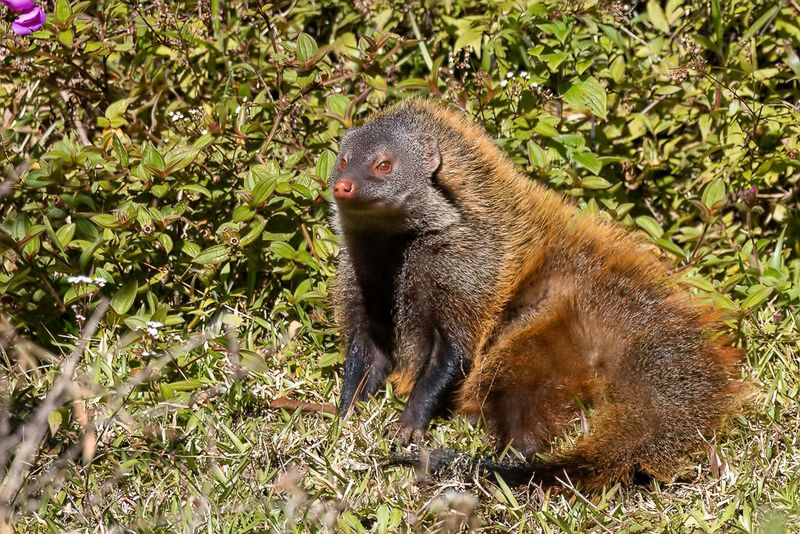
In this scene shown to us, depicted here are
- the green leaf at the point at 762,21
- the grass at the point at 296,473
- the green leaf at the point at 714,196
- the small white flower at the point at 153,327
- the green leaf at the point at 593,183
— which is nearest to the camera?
the grass at the point at 296,473

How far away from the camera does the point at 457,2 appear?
195 inches

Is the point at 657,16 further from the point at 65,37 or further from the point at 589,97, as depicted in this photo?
the point at 65,37

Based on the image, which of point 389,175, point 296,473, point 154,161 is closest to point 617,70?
point 389,175

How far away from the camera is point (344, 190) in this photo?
140 inches

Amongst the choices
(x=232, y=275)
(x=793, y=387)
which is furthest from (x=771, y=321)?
(x=232, y=275)

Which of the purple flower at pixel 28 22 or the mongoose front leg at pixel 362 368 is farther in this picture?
the purple flower at pixel 28 22

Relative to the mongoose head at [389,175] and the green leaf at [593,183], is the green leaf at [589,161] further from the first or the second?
the mongoose head at [389,175]

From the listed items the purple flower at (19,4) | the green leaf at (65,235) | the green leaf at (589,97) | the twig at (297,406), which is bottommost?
the twig at (297,406)

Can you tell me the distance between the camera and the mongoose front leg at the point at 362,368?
12.6 feet

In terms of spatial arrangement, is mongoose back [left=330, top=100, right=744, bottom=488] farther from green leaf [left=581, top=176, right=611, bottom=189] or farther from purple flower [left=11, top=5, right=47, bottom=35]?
purple flower [left=11, top=5, right=47, bottom=35]

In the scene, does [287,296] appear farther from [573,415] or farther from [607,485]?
[607,485]

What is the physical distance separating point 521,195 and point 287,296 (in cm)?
102

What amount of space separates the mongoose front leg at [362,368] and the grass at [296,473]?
9 centimetres

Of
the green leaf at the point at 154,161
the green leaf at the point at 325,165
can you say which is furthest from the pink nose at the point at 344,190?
the green leaf at the point at 154,161
